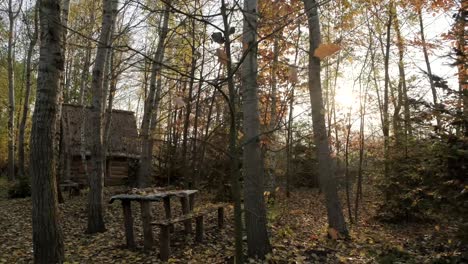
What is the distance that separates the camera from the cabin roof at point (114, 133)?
62.4ft

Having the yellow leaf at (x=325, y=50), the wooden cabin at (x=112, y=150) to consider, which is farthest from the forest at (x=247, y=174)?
the wooden cabin at (x=112, y=150)

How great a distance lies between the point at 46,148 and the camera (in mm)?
4949

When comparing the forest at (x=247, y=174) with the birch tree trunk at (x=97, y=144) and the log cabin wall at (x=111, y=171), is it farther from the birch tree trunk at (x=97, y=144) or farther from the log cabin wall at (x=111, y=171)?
the log cabin wall at (x=111, y=171)

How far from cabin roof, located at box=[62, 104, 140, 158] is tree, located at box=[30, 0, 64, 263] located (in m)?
13.8

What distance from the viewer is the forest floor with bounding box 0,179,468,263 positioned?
5453mm

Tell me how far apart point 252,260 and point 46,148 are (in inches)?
126

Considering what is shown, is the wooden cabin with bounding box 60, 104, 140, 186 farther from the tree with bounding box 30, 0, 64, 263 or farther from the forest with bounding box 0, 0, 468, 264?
the tree with bounding box 30, 0, 64, 263

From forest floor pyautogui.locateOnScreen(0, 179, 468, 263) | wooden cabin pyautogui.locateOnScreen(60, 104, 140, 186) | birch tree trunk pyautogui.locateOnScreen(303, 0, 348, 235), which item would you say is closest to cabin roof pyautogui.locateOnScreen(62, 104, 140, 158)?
wooden cabin pyautogui.locateOnScreen(60, 104, 140, 186)

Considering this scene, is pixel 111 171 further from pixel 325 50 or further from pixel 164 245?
pixel 325 50

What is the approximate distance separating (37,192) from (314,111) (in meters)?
5.10

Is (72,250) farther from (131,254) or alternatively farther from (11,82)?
(11,82)

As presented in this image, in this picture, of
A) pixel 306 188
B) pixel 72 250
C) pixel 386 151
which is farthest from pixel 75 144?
pixel 386 151

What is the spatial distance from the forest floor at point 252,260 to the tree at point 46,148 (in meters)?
1.00

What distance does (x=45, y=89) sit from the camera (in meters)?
4.97
